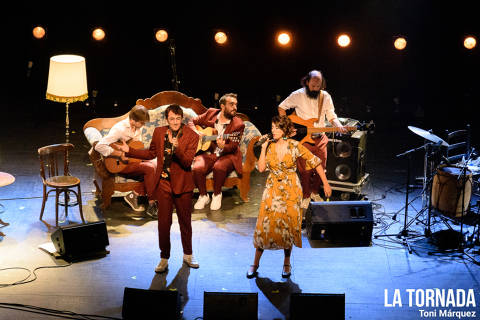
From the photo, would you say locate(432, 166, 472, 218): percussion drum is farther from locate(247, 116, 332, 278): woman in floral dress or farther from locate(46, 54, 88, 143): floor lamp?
locate(46, 54, 88, 143): floor lamp

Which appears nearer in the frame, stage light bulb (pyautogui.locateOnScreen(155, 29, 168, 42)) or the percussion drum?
the percussion drum

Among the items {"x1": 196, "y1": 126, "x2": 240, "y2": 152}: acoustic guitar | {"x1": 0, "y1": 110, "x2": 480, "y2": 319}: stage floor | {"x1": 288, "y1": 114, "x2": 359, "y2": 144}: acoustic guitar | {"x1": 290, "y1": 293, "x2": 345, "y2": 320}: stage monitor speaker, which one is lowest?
{"x1": 0, "y1": 110, "x2": 480, "y2": 319}: stage floor

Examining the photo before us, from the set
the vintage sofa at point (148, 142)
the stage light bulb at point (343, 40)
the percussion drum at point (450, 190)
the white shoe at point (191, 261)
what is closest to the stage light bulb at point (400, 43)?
the stage light bulb at point (343, 40)

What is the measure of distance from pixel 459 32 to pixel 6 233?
866cm

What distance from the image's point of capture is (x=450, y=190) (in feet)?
21.0

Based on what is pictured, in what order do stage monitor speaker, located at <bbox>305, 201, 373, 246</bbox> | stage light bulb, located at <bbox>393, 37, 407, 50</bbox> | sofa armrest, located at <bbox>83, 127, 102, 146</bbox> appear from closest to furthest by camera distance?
stage monitor speaker, located at <bbox>305, 201, 373, 246</bbox>, sofa armrest, located at <bbox>83, 127, 102, 146</bbox>, stage light bulb, located at <bbox>393, 37, 407, 50</bbox>

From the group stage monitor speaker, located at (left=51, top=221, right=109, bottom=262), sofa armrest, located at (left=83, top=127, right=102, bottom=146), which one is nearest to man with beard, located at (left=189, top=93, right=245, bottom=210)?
sofa armrest, located at (left=83, top=127, right=102, bottom=146)

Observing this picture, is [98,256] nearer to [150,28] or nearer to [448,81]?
[150,28]

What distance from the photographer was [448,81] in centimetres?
1198

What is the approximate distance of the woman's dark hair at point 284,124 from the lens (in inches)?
211

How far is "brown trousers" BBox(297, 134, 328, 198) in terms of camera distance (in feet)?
24.1

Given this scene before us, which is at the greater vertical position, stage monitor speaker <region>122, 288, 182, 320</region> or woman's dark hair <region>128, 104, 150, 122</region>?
woman's dark hair <region>128, 104, 150, 122</region>

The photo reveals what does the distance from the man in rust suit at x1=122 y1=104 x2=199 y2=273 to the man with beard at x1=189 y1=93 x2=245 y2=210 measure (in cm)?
177

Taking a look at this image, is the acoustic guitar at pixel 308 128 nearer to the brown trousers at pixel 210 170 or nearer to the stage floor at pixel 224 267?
the brown trousers at pixel 210 170
